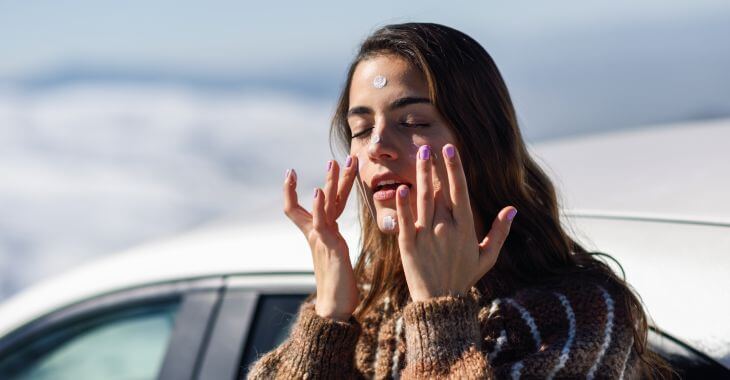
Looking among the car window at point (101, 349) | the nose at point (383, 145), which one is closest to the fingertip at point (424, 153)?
the nose at point (383, 145)

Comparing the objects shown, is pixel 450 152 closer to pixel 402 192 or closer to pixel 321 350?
pixel 402 192

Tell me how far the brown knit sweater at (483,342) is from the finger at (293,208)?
180mm

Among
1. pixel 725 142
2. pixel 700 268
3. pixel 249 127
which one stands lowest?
pixel 700 268

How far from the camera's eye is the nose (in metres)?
2.13

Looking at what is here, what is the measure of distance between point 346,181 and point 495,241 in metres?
0.34

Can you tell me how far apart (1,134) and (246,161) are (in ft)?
14.3

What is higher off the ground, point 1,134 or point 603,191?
point 1,134

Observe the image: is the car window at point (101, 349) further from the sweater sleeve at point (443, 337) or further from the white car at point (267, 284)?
the sweater sleeve at point (443, 337)

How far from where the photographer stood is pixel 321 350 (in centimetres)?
217

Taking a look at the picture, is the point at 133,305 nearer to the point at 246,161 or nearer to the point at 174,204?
the point at 174,204

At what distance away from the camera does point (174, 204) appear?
36.0 ft

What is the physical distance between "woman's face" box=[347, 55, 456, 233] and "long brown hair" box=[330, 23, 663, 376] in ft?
0.08

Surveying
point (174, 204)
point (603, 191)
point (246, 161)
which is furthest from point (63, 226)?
point (603, 191)

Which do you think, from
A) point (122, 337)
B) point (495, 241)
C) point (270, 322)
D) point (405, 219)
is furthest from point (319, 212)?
point (122, 337)
